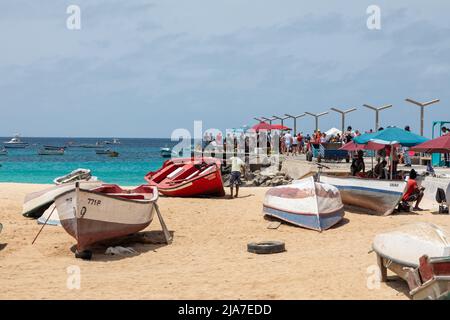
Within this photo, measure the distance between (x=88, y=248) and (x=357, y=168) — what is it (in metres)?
11.0

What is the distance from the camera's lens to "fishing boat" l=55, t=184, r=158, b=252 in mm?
11922

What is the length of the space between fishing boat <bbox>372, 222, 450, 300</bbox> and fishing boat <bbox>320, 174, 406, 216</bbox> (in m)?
6.74

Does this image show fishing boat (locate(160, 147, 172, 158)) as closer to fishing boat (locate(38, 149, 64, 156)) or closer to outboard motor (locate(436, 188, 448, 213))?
fishing boat (locate(38, 149, 64, 156))

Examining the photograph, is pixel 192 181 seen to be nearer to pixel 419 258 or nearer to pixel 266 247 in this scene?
pixel 266 247

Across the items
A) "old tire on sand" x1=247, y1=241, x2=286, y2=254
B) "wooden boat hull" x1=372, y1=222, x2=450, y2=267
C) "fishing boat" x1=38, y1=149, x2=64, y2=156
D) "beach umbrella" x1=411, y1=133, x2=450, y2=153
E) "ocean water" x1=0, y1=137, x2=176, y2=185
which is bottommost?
"ocean water" x1=0, y1=137, x2=176, y2=185

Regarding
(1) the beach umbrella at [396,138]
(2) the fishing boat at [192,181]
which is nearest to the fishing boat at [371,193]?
(1) the beach umbrella at [396,138]

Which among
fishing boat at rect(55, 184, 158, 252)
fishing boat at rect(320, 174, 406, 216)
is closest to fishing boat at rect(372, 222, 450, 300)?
fishing boat at rect(55, 184, 158, 252)

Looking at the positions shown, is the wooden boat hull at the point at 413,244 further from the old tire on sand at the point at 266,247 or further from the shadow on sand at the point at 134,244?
the shadow on sand at the point at 134,244

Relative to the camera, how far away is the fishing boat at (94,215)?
1192 centimetres

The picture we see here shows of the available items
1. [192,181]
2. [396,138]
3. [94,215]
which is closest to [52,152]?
[192,181]

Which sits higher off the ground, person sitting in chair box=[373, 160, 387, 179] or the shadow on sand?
person sitting in chair box=[373, 160, 387, 179]

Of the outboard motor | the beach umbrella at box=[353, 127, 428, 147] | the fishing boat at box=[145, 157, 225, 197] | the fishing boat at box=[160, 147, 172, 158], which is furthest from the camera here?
the fishing boat at box=[160, 147, 172, 158]
